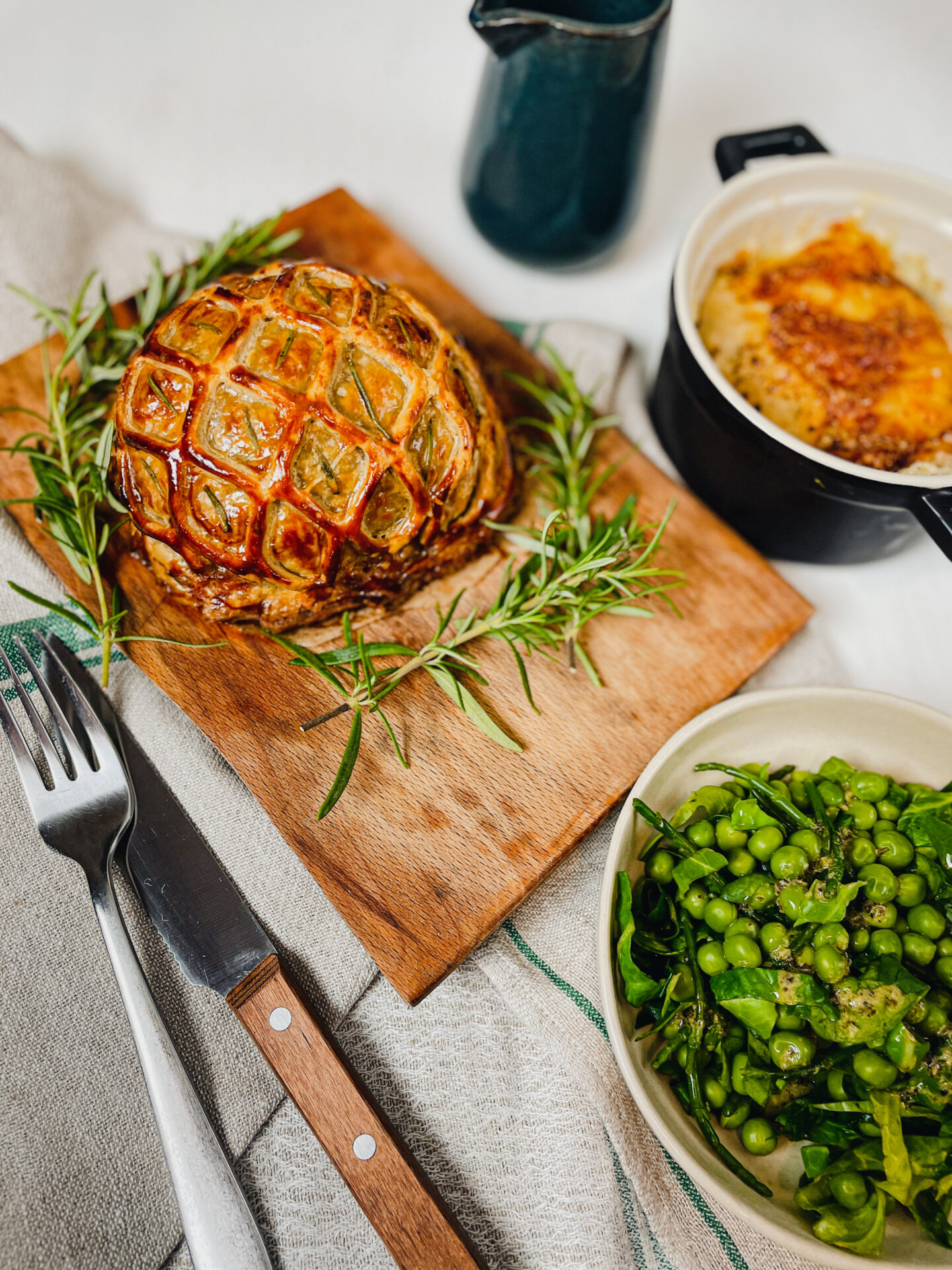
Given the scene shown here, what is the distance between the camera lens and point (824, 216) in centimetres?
191

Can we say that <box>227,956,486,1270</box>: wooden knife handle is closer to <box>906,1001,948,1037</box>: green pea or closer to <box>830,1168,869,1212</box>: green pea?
<box>830,1168,869,1212</box>: green pea

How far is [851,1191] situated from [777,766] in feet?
2.17

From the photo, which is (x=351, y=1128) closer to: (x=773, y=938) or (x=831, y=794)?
(x=773, y=938)

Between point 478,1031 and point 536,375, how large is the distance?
1.34m

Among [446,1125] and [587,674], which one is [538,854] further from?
[446,1125]

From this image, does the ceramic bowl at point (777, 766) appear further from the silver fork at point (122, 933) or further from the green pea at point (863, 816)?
the silver fork at point (122, 933)

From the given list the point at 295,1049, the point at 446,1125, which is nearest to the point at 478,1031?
the point at 446,1125

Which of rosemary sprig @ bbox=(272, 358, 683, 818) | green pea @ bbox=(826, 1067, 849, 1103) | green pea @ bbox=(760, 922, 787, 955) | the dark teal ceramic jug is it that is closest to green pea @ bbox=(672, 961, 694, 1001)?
green pea @ bbox=(760, 922, 787, 955)

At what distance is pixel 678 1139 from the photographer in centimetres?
120

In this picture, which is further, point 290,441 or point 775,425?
point 775,425

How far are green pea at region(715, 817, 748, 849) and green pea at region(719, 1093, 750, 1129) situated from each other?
37 centimetres

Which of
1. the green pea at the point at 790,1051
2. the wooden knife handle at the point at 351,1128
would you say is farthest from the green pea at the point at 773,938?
the wooden knife handle at the point at 351,1128

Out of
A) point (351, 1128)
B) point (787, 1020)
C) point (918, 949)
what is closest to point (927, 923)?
point (918, 949)

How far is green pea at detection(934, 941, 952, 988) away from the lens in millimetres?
1295
